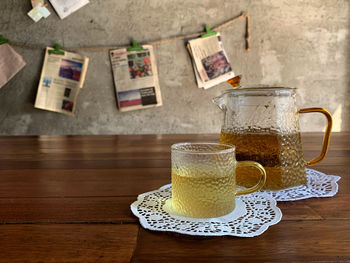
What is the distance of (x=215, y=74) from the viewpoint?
7.00 feet

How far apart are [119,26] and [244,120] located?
183cm

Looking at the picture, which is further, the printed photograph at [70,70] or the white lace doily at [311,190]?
the printed photograph at [70,70]

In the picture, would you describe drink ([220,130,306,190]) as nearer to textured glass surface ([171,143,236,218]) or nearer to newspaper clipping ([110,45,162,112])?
textured glass surface ([171,143,236,218])

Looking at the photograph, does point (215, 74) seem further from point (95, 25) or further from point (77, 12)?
point (77, 12)

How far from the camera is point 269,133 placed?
1.45 ft

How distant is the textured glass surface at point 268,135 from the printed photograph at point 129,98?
5.49 feet

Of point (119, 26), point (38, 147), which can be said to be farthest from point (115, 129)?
point (38, 147)

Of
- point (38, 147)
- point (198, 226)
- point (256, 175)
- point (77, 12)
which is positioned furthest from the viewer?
point (77, 12)

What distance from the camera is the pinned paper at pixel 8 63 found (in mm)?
1980

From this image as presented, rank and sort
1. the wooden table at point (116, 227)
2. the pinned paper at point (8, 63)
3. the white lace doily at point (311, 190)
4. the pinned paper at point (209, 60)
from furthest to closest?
the pinned paper at point (209, 60)
the pinned paper at point (8, 63)
the white lace doily at point (311, 190)
the wooden table at point (116, 227)

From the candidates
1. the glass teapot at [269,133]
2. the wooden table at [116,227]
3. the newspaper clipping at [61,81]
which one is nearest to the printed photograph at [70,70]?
the newspaper clipping at [61,81]

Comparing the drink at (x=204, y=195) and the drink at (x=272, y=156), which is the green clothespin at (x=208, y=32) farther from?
the drink at (x=204, y=195)

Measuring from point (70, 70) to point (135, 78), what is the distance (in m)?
0.47

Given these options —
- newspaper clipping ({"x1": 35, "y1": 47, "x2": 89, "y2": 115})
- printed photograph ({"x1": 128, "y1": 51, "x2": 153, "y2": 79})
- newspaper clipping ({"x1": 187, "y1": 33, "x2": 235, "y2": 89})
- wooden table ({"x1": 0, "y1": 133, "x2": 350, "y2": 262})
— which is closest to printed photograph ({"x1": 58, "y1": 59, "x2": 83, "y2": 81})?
newspaper clipping ({"x1": 35, "y1": 47, "x2": 89, "y2": 115})
